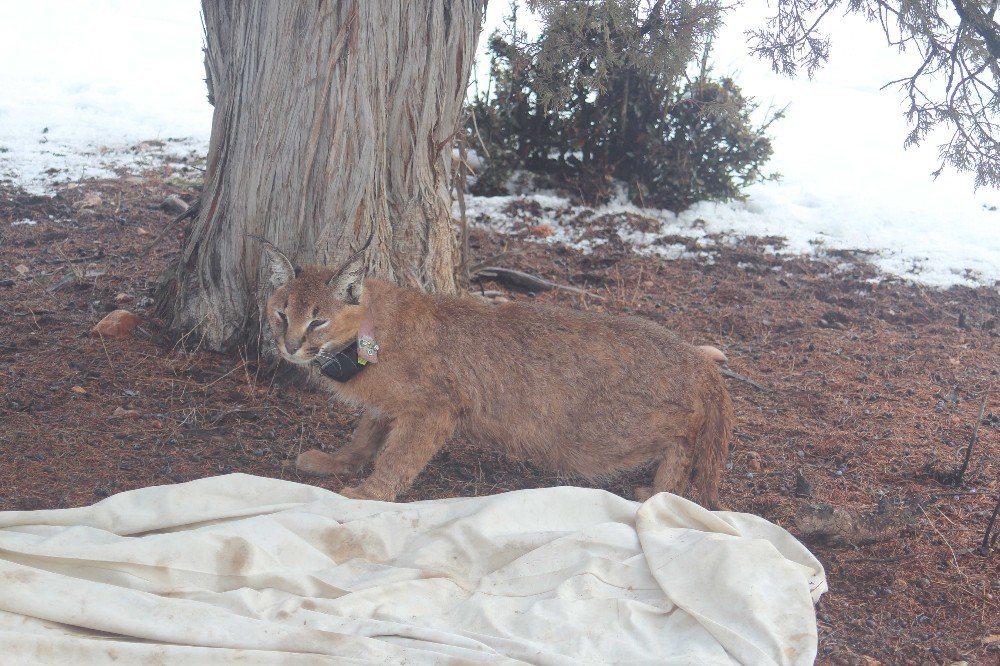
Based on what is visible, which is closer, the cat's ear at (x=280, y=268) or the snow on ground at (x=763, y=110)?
the cat's ear at (x=280, y=268)

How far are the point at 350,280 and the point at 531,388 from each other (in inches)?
47.9

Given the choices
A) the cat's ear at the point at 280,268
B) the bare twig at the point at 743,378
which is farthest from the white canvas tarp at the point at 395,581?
the bare twig at the point at 743,378

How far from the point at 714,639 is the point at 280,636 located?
1661mm

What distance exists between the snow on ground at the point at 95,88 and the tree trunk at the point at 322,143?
3.07 meters

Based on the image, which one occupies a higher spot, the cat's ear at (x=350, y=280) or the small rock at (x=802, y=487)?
the cat's ear at (x=350, y=280)

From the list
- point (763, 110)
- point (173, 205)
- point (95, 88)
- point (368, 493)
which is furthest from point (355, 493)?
point (763, 110)

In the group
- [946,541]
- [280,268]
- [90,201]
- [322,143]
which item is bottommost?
[946,541]

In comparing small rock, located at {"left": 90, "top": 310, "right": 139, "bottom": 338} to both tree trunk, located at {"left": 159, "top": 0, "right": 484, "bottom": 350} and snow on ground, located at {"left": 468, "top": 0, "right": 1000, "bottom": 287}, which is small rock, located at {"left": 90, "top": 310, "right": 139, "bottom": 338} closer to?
tree trunk, located at {"left": 159, "top": 0, "right": 484, "bottom": 350}

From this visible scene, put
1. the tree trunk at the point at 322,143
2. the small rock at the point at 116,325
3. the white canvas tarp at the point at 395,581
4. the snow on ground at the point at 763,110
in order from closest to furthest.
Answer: the white canvas tarp at the point at 395,581 → the tree trunk at the point at 322,143 → the small rock at the point at 116,325 → the snow on ground at the point at 763,110

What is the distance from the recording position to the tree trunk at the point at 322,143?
5.77 metres

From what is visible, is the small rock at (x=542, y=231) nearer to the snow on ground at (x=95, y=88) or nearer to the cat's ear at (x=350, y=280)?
the snow on ground at (x=95, y=88)

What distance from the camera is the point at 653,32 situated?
8.39m

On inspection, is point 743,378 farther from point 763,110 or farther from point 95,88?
point 95,88

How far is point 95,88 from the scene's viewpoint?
13.8m
